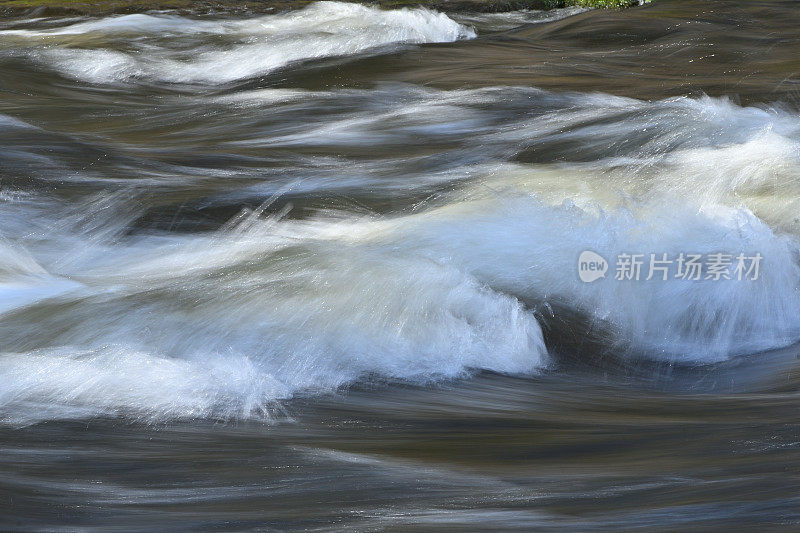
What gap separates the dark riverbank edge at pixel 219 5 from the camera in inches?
395

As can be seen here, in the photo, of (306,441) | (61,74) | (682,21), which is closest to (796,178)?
(306,441)

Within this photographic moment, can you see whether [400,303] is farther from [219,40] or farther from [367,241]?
[219,40]

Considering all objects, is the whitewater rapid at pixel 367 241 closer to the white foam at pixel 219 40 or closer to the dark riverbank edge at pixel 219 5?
the white foam at pixel 219 40

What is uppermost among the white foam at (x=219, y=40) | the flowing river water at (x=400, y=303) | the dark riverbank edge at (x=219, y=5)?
the dark riverbank edge at (x=219, y=5)

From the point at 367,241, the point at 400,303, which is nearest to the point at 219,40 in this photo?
the point at 367,241

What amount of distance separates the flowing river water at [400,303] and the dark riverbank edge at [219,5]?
2.99 m

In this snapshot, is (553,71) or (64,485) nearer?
(64,485)

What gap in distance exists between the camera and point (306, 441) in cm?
271

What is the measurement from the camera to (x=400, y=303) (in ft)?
11.6

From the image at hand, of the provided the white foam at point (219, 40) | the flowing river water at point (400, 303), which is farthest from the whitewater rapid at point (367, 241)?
the white foam at point (219, 40)

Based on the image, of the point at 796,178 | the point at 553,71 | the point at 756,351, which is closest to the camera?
the point at 756,351

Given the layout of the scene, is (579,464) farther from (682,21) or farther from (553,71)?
(682,21)

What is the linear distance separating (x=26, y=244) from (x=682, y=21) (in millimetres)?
6556

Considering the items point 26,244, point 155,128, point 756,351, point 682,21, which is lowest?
point 756,351
